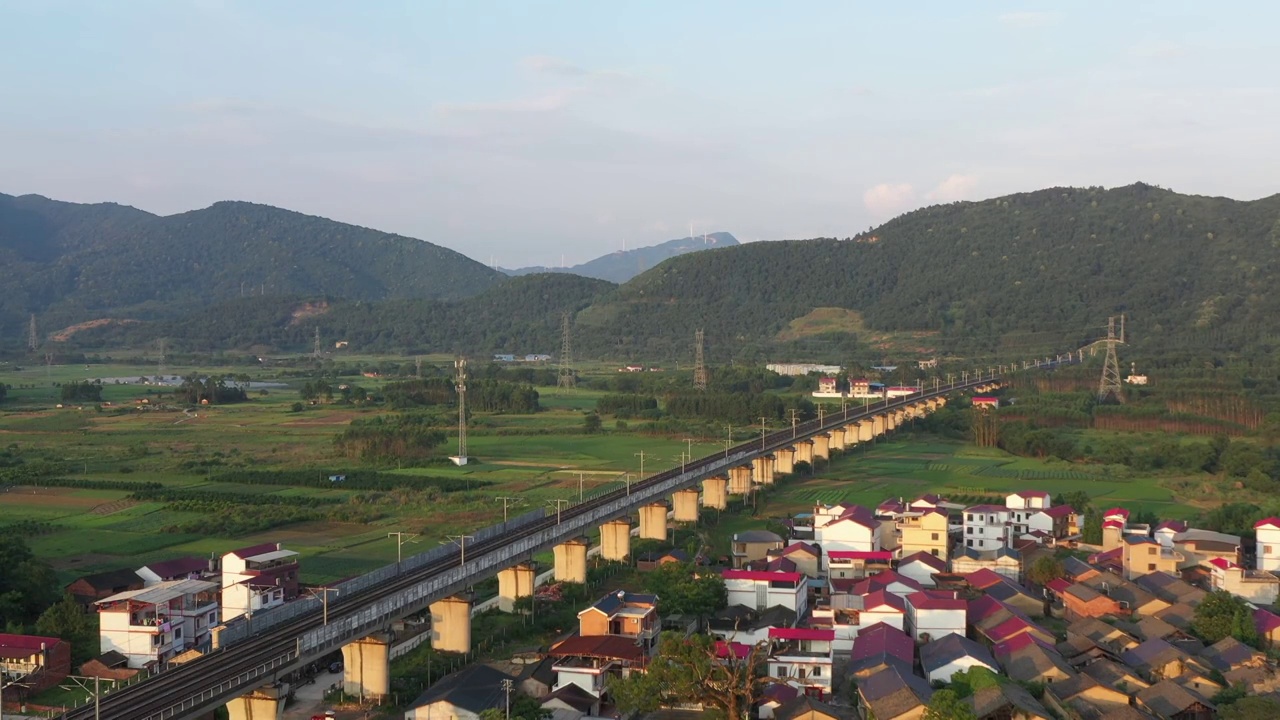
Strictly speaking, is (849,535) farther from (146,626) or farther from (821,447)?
(821,447)

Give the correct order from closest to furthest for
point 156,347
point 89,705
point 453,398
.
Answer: point 89,705
point 453,398
point 156,347

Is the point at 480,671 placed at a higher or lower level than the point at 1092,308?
lower

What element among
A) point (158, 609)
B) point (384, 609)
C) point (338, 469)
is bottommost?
point (338, 469)

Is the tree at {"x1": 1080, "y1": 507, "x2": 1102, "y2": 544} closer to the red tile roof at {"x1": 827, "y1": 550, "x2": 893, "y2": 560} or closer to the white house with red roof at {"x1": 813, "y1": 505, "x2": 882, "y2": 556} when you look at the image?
the white house with red roof at {"x1": 813, "y1": 505, "x2": 882, "y2": 556}

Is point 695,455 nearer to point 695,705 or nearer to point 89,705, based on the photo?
point 695,705

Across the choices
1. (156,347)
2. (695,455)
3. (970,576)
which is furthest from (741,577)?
(156,347)

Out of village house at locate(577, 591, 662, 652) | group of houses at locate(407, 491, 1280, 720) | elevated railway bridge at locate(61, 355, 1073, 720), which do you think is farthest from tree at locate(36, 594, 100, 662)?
village house at locate(577, 591, 662, 652)

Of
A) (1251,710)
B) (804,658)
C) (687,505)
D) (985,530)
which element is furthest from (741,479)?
(1251,710)
